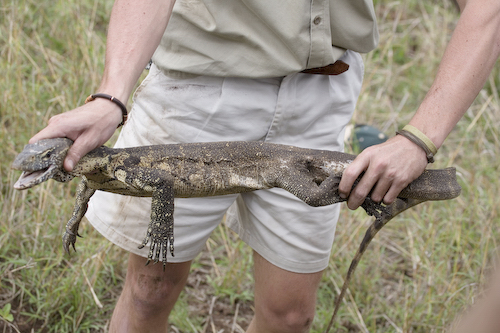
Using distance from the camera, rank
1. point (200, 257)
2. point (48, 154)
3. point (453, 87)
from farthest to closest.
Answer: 1. point (200, 257)
2. point (453, 87)
3. point (48, 154)

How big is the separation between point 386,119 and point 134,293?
476 cm

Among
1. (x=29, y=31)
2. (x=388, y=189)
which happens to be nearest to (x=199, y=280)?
(x=388, y=189)

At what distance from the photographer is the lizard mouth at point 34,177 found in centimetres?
202

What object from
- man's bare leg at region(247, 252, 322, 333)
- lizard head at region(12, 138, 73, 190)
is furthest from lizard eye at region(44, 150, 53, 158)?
man's bare leg at region(247, 252, 322, 333)

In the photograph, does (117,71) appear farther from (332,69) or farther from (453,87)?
(453,87)

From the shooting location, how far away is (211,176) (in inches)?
103

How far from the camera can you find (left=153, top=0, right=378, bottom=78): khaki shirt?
8.32ft

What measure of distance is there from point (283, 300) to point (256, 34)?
4.90ft

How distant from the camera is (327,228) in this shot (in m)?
3.00

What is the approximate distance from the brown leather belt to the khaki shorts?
7 centimetres

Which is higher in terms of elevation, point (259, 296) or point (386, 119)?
point (259, 296)

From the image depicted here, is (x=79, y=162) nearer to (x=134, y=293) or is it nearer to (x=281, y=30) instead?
(x=134, y=293)

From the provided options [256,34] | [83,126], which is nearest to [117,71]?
[83,126]

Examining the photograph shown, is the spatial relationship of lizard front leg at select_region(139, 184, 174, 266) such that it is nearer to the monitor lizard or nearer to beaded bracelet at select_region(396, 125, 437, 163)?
the monitor lizard
